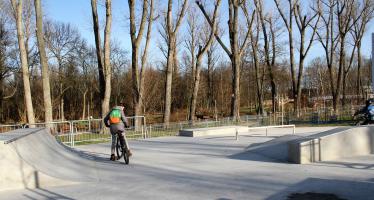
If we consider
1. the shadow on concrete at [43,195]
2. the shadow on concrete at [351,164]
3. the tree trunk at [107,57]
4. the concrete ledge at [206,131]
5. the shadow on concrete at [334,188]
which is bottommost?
the shadow on concrete at [43,195]

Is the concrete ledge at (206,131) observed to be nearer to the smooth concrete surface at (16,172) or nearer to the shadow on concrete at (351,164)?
the shadow on concrete at (351,164)

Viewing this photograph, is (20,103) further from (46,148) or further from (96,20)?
(46,148)


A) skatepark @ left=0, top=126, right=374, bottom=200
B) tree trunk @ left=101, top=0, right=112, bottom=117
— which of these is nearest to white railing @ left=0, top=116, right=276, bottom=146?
tree trunk @ left=101, top=0, right=112, bottom=117

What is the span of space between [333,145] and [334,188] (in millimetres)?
3781

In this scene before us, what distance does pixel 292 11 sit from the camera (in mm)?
41594

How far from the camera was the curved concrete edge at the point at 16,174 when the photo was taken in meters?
8.14

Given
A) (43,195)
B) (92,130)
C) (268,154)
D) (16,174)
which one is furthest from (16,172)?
(92,130)

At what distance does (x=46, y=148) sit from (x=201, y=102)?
55.7 m

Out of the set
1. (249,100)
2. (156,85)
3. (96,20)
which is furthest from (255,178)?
(249,100)

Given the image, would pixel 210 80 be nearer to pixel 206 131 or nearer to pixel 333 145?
pixel 206 131

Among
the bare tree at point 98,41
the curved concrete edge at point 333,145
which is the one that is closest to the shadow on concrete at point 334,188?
the curved concrete edge at point 333,145

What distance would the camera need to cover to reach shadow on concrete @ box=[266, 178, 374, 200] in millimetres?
7098

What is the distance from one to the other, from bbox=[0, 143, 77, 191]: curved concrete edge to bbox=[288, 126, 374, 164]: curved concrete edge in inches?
222

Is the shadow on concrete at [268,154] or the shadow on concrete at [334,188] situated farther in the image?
the shadow on concrete at [268,154]
